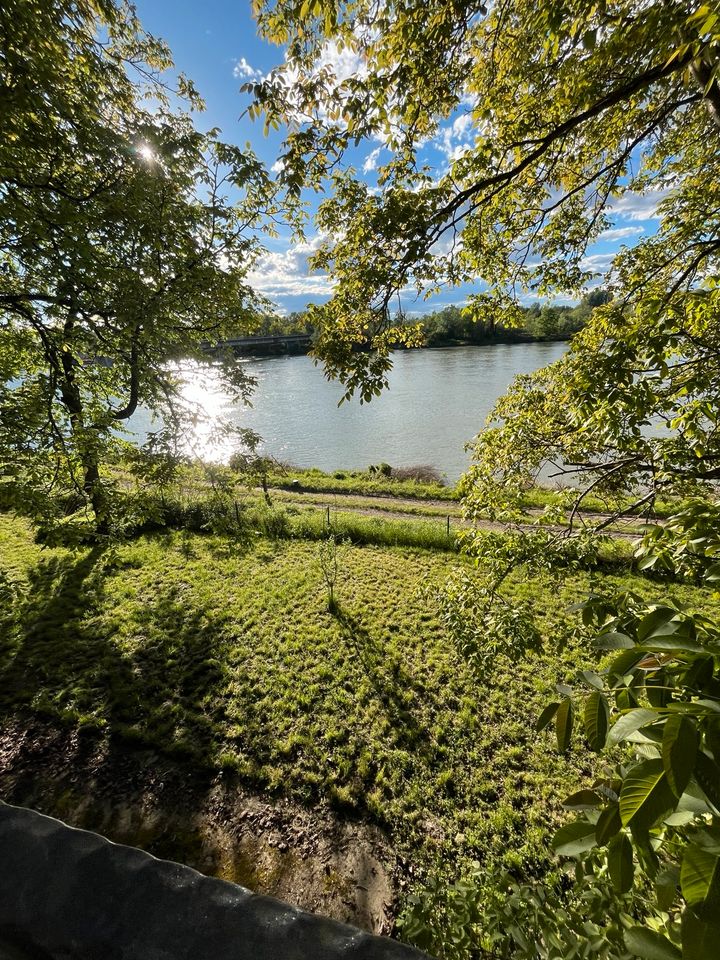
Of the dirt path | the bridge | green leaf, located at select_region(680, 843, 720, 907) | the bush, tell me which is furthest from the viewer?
the bush

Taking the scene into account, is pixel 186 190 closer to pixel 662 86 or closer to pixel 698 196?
pixel 662 86

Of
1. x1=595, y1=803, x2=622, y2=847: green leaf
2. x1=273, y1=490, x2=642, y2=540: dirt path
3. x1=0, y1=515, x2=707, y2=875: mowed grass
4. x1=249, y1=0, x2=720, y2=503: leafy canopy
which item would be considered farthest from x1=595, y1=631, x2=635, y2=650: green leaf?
x1=273, y1=490, x2=642, y2=540: dirt path

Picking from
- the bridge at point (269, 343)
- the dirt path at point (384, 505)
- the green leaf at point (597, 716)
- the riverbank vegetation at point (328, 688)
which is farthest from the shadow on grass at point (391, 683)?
the dirt path at point (384, 505)

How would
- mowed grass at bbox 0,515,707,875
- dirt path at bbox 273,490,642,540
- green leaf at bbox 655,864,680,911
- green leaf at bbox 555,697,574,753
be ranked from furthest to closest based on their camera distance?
dirt path at bbox 273,490,642,540, mowed grass at bbox 0,515,707,875, green leaf at bbox 555,697,574,753, green leaf at bbox 655,864,680,911

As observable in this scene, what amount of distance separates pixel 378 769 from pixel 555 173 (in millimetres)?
7011

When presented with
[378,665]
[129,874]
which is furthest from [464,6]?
[378,665]

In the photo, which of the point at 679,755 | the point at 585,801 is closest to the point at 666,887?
the point at 585,801

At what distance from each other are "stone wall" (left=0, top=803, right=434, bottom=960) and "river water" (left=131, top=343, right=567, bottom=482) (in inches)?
614

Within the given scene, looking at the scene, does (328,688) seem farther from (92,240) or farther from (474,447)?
(92,240)

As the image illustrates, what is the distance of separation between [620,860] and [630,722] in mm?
231

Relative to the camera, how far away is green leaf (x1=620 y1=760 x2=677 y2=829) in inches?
25.3

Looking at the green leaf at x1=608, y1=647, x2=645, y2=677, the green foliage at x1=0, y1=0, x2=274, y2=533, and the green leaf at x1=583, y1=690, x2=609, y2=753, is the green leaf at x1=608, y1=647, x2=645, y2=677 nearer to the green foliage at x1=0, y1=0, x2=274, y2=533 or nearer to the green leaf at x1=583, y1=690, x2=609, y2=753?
the green leaf at x1=583, y1=690, x2=609, y2=753

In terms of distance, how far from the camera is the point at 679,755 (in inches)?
24.2

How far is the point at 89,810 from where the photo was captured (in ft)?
14.1
